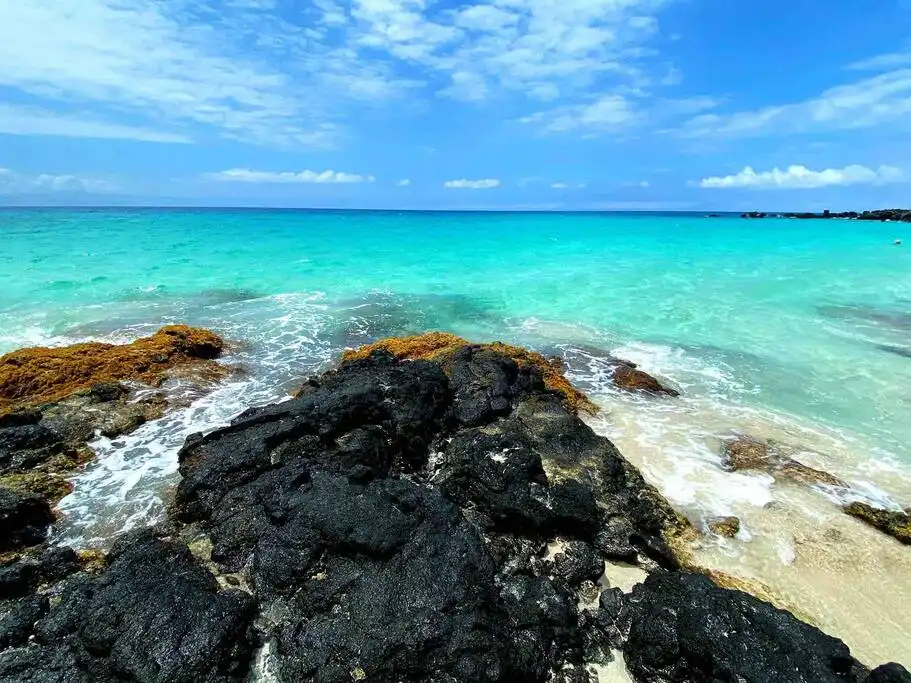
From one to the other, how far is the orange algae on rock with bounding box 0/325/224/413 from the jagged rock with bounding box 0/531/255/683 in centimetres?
682

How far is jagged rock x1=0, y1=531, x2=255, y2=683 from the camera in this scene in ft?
14.0

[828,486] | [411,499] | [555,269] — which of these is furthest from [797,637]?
[555,269]

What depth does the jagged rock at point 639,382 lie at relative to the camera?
12.1 metres

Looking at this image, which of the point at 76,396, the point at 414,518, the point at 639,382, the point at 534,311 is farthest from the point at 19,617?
the point at 534,311

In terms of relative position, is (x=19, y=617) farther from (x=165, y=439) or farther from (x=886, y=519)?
(x=886, y=519)

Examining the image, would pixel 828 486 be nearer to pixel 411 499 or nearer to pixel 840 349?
pixel 411 499

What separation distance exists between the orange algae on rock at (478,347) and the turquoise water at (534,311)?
1083 millimetres

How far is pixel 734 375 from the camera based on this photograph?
1348 cm

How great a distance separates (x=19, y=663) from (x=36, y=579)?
1530 millimetres

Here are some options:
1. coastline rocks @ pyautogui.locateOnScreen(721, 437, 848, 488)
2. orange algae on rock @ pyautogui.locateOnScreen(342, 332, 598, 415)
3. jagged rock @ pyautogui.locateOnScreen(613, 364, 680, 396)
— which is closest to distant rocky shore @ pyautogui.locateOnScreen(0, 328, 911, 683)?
coastline rocks @ pyautogui.locateOnScreen(721, 437, 848, 488)

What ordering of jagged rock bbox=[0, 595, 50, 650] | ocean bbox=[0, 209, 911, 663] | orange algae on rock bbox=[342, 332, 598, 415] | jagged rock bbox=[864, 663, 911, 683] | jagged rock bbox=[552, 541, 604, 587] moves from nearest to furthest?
jagged rock bbox=[864, 663, 911, 683], jagged rock bbox=[0, 595, 50, 650], jagged rock bbox=[552, 541, 604, 587], ocean bbox=[0, 209, 911, 663], orange algae on rock bbox=[342, 332, 598, 415]

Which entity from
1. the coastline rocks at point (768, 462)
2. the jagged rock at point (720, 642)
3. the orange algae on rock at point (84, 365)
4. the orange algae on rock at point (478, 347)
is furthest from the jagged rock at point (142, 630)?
the coastline rocks at point (768, 462)

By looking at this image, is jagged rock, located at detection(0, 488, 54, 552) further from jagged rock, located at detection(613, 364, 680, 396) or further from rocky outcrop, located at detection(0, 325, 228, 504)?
jagged rock, located at detection(613, 364, 680, 396)

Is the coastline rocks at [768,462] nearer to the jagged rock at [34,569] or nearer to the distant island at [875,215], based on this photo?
the jagged rock at [34,569]
